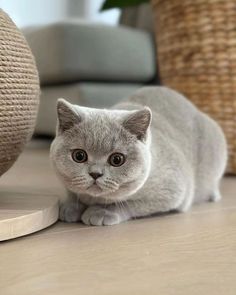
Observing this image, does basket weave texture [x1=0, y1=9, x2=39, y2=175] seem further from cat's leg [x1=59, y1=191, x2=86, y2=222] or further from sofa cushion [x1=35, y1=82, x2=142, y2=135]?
sofa cushion [x1=35, y1=82, x2=142, y2=135]

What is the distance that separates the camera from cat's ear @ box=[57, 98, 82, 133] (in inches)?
48.3

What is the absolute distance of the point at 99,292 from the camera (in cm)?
84

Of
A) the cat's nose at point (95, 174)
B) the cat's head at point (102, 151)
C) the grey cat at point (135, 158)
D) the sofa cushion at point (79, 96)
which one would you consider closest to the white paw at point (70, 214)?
the grey cat at point (135, 158)

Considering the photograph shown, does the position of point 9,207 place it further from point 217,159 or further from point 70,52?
point 70,52

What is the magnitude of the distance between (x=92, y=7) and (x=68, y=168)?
2909 mm

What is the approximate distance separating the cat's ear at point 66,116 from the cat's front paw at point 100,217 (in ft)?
0.72

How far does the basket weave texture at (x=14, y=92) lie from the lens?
118 centimetres

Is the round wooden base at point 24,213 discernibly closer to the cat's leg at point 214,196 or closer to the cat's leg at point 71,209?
the cat's leg at point 71,209

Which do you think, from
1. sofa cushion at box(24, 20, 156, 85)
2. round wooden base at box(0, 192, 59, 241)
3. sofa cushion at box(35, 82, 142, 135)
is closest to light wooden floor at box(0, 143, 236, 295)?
round wooden base at box(0, 192, 59, 241)

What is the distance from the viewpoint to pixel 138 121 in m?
1.24

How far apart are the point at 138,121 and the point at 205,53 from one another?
798 millimetres

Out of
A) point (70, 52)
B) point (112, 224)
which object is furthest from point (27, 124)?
point (70, 52)

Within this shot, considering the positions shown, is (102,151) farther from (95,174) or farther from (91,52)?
(91,52)

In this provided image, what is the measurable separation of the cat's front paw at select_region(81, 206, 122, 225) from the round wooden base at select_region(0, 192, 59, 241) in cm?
8
